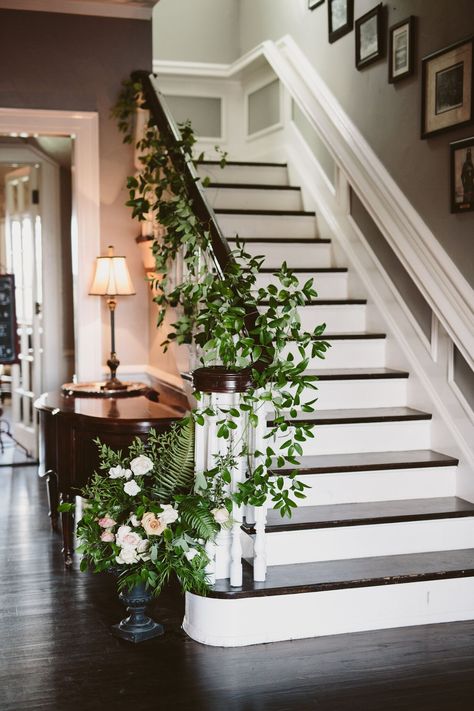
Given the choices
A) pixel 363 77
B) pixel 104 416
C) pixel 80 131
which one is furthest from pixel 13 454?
pixel 363 77

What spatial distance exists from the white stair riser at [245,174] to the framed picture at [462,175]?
2305 millimetres

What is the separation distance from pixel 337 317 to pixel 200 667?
2454 millimetres

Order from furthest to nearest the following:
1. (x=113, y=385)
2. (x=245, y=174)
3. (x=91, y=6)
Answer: (x=245, y=174) < (x=91, y=6) < (x=113, y=385)

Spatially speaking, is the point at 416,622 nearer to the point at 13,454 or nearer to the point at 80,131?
the point at 80,131

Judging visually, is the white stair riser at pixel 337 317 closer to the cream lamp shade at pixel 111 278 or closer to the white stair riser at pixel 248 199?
the cream lamp shade at pixel 111 278

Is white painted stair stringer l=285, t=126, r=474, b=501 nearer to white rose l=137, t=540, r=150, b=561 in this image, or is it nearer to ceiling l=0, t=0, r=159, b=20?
ceiling l=0, t=0, r=159, b=20

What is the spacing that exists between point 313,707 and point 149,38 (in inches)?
162

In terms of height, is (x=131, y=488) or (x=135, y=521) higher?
(x=131, y=488)

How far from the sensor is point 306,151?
6047mm

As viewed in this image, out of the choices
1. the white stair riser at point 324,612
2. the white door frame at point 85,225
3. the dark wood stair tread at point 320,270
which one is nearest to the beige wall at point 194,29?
the white door frame at point 85,225

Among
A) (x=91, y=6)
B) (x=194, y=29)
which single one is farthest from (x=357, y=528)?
(x=194, y=29)

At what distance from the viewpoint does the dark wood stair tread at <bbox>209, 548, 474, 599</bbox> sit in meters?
3.43

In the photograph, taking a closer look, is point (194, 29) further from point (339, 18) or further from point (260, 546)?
point (260, 546)

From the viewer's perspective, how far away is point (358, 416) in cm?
436
